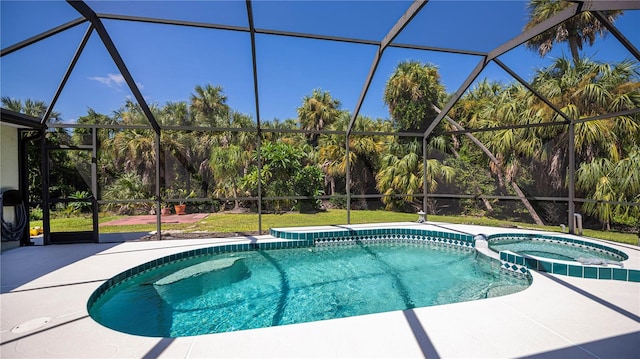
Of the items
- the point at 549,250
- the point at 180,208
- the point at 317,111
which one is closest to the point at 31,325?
the point at 549,250

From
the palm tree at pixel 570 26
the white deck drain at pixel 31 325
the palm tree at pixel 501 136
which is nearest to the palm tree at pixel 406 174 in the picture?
the palm tree at pixel 501 136

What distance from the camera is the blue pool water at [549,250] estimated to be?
5418mm

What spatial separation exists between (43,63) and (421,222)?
9849 mm

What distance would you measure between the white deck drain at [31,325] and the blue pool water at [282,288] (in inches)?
22.0

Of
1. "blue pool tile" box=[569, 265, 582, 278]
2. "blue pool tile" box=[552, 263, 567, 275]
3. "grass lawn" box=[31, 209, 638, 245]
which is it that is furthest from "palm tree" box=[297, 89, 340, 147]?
"blue pool tile" box=[569, 265, 582, 278]

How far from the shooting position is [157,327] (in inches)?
127

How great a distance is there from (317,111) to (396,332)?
13.9 m

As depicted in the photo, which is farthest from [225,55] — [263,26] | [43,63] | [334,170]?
[334,170]

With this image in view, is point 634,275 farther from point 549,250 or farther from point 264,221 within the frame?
point 264,221

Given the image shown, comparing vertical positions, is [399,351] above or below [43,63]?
below

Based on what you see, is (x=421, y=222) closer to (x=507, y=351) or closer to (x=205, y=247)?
(x=205, y=247)

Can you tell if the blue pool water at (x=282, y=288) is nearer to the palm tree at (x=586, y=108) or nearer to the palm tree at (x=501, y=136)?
the palm tree at (x=586, y=108)

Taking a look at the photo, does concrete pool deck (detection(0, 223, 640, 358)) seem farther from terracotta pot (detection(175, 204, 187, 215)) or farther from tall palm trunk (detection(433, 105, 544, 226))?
terracotta pot (detection(175, 204, 187, 215))

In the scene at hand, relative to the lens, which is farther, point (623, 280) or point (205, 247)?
point (205, 247)
